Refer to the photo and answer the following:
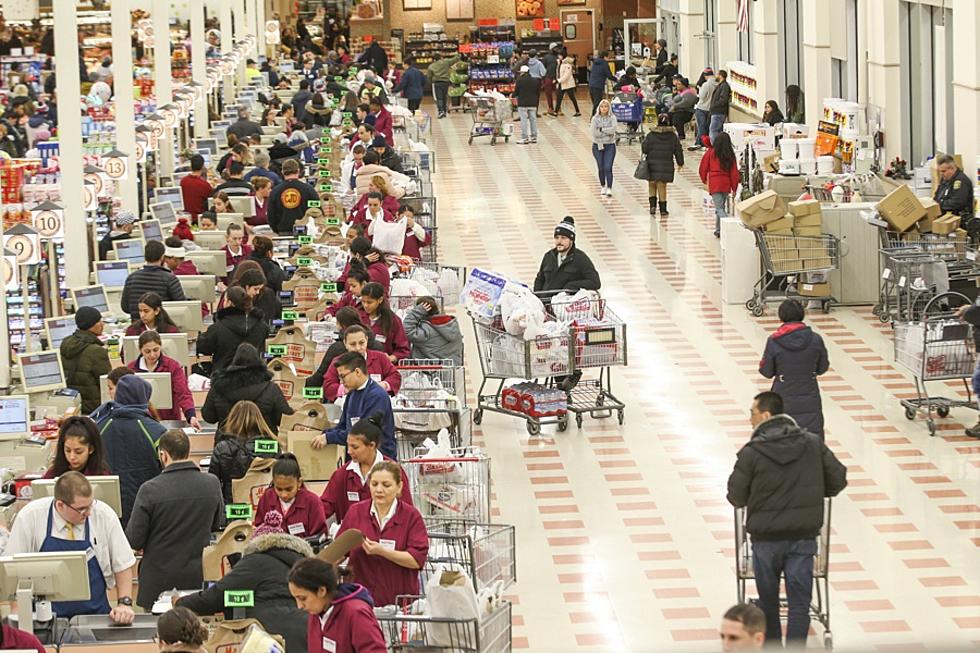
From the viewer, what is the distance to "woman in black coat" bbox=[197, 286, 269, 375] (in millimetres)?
11836

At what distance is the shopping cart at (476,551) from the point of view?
784 centimetres

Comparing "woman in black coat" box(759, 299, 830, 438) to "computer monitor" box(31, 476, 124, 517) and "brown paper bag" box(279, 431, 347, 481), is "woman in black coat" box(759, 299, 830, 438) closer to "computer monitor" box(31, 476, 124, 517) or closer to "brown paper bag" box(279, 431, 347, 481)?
"brown paper bag" box(279, 431, 347, 481)

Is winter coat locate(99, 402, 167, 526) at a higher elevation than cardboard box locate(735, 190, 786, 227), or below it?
below

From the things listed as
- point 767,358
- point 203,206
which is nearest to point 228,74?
point 203,206

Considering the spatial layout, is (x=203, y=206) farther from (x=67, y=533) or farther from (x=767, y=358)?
(x=67, y=533)

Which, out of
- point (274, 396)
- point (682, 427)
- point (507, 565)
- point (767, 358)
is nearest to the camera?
point (507, 565)

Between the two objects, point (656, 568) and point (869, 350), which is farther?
point (869, 350)

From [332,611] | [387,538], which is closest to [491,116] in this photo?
[387,538]

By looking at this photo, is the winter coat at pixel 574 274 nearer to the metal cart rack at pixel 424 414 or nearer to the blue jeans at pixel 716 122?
the metal cart rack at pixel 424 414

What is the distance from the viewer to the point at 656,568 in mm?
10180

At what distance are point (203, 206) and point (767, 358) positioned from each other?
34.5ft

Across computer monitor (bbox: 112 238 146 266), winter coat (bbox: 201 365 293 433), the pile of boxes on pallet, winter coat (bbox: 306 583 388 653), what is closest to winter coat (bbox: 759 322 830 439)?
winter coat (bbox: 201 365 293 433)

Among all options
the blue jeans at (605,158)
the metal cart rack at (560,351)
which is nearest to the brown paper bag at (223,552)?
the metal cart rack at (560,351)

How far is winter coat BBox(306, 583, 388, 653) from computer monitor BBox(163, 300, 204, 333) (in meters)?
7.01
